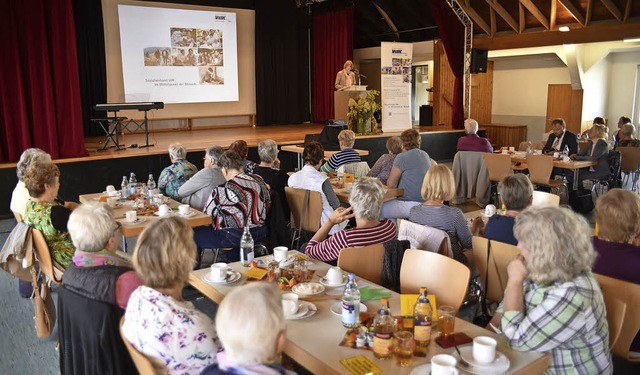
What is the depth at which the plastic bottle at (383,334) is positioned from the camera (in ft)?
6.50

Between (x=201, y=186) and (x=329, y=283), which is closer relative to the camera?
(x=329, y=283)

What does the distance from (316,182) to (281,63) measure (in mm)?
10466

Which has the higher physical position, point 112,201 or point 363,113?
point 363,113

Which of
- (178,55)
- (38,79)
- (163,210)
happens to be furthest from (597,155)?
(178,55)

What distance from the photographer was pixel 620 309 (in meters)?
2.30

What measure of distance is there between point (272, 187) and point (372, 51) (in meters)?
11.7

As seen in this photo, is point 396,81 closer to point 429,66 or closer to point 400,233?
point 429,66

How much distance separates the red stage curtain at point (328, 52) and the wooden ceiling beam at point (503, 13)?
12.8 ft

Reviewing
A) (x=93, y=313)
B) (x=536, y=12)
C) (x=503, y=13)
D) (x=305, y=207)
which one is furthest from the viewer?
(x=503, y=13)

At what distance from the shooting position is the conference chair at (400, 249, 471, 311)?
8.68 ft

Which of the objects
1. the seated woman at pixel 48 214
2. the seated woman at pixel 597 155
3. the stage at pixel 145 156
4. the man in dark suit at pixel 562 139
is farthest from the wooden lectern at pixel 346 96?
the seated woman at pixel 48 214

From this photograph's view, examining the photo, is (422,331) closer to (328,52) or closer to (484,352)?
(484,352)

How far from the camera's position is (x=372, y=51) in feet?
52.3

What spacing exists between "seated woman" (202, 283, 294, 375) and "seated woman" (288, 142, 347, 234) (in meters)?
3.23
